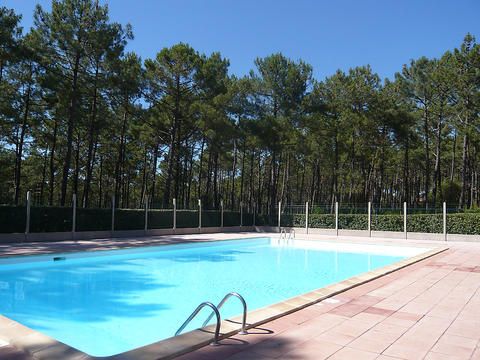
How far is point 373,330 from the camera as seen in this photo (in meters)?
3.58

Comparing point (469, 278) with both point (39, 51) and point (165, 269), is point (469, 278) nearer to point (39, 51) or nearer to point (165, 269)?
point (165, 269)

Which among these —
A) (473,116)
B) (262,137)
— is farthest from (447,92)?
(262,137)

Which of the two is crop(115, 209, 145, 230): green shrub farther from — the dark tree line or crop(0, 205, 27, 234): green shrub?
crop(0, 205, 27, 234): green shrub

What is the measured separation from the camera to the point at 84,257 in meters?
10.1

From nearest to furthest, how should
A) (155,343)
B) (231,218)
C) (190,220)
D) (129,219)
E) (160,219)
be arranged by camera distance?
(155,343), (129,219), (160,219), (190,220), (231,218)

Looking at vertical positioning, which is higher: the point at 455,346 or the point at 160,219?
the point at 160,219

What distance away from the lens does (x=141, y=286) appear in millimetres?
7480

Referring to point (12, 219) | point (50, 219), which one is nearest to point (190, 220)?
point (50, 219)

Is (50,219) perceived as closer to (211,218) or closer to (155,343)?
(211,218)

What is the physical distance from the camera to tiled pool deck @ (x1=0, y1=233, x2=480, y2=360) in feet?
9.61

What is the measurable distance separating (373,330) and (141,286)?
5260mm

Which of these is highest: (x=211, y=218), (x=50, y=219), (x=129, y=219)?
(x=50, y=219)

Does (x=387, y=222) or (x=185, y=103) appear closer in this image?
(x=387, y=222)

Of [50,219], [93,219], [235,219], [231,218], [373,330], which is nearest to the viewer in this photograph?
[373,330]
